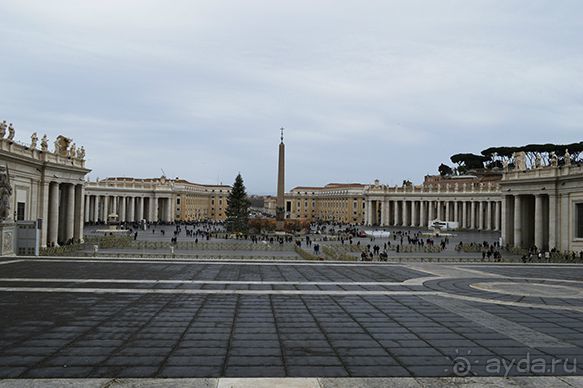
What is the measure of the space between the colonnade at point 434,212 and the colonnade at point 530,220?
41758 millimetres

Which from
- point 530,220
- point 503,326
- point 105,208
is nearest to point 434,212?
point 530,220

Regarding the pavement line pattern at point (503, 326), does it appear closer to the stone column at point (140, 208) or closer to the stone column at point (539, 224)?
the stone column at point (539, 224)

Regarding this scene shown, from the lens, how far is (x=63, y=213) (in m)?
48.8

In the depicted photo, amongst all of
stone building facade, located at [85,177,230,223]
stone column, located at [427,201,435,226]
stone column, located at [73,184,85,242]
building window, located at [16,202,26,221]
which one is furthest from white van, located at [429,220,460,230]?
building window, located at [16,202,26,221]

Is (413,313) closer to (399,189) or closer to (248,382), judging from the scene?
(248,382)

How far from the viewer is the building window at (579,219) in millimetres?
43188

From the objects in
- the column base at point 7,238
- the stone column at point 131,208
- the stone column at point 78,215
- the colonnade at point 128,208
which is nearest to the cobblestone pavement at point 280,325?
the column base at point 7,238

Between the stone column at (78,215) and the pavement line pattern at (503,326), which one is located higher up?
the stone column at (78,215)

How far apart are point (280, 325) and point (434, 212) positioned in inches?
4500

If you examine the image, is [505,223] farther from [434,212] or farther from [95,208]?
[95,208]

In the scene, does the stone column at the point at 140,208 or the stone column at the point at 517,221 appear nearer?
the stone column at the point at 517,221

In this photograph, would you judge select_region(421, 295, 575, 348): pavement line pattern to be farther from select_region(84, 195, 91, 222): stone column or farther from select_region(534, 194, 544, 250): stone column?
select_region(84, 195, 91, 222): stone column

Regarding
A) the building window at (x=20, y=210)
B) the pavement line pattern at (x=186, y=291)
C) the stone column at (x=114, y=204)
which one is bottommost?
the pavement line pattern at (x=186, y=291)

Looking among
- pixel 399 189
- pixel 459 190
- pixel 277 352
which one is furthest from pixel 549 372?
pixel 399 189
